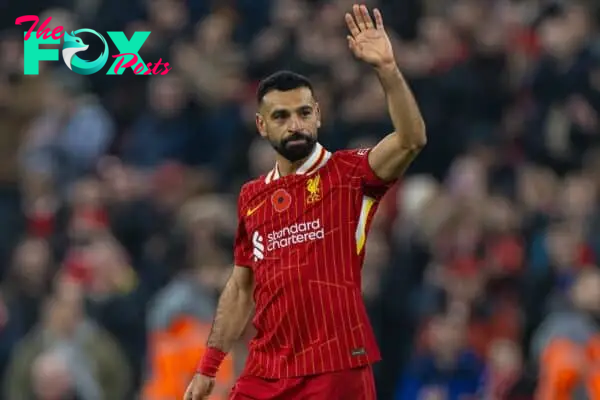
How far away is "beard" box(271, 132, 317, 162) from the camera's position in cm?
827

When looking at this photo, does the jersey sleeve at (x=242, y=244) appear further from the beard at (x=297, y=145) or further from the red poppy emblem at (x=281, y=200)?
the beard at (x=297, y=145)

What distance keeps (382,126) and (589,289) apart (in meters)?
3.20

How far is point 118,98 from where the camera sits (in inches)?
672

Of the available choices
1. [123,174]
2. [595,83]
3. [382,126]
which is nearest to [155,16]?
[123,174]

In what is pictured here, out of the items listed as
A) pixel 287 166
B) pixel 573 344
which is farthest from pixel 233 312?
pixel 573 344

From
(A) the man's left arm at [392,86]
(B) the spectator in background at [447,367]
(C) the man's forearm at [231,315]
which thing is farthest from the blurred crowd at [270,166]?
(A) the man's left arm at [392,86]

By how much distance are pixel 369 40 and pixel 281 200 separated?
0.98 metres

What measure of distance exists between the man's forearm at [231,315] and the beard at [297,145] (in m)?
0.82

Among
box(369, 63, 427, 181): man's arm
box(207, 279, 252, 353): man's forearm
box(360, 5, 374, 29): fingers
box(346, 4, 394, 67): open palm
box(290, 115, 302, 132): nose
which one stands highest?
box(360, 5, 374, 29): fingers

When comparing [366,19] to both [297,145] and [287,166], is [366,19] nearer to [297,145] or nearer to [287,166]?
[297,145]

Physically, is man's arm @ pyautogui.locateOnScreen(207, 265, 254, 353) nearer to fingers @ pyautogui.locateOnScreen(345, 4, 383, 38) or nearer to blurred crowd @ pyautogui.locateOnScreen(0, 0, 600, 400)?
fingers @ pyautogui.locateOnScreen(345, 4, 383, 38)

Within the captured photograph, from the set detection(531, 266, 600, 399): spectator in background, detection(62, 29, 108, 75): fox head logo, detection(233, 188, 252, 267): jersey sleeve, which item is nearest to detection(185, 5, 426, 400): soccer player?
detection(233, 188, 252, 267): jersey sleeve

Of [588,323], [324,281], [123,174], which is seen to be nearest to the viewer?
[324,281]

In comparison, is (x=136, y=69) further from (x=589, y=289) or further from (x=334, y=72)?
(x=589, y=289)
